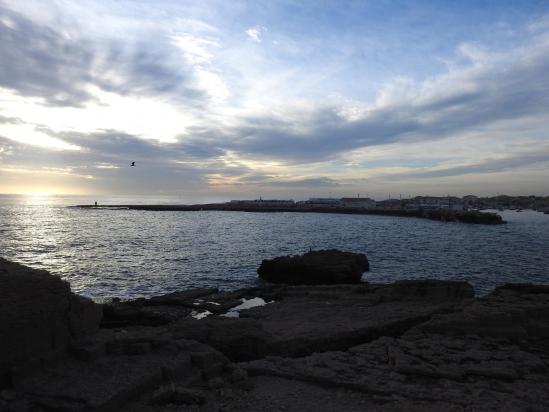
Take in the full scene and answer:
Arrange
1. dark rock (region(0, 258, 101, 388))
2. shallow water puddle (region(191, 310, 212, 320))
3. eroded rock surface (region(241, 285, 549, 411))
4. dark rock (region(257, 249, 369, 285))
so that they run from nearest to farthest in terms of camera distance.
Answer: dark rock (region(0, 258, 101, 388)) < eroded rock surface (region(241, 285, 549, 411)) < shallow water puddle (region(191, 310, 212, 320)) < dark rock (region(257, 249, 369, 285))

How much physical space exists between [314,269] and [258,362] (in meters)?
19.0

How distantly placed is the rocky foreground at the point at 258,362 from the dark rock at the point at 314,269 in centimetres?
1450

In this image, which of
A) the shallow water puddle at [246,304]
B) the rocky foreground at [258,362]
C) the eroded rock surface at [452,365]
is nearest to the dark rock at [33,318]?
the rocky foreground at [258,362]

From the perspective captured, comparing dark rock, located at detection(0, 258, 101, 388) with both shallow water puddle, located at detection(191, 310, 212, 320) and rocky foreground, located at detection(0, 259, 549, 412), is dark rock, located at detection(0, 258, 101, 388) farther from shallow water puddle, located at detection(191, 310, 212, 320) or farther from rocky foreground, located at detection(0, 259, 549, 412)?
shallow water puddle, located at detection(191, 310, 212, 320)

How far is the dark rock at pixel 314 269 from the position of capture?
28.4m

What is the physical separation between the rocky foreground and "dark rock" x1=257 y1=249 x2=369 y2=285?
1450 centimetres

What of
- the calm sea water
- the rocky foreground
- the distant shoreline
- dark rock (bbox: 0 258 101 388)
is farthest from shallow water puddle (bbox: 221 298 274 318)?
the distant shoreline

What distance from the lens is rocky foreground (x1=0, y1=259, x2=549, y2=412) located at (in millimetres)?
7547

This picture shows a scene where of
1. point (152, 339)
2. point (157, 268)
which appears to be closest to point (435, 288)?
point (152, 339)

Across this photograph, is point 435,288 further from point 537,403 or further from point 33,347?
point 33,347

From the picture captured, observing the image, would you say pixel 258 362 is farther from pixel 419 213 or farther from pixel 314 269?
pixel 419 213

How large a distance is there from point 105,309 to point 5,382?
30.9 feet

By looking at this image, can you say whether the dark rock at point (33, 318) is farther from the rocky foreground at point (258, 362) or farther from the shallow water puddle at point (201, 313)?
the shallow water puddle at point (201, 313)

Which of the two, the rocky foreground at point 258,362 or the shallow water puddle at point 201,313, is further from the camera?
the shallow water puddle at point 201,313
